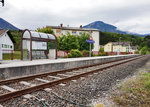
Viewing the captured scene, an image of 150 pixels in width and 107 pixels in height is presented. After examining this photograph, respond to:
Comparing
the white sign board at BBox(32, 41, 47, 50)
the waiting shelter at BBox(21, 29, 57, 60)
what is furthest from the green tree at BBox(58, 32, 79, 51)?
the white sign board at BBox(32, 41, 47, 50)

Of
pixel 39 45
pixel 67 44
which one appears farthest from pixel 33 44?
pixel 67 44

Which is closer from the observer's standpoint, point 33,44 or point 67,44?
point 33,44

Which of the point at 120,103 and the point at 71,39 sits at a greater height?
the point at 71,39

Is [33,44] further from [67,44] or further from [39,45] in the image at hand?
[67,44]

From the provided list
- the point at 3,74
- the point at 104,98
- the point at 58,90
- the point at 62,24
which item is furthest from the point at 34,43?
the point at 62,24

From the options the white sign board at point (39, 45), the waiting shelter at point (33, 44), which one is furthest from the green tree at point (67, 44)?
the white sign board at point (39, 45)

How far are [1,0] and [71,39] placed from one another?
1981cm

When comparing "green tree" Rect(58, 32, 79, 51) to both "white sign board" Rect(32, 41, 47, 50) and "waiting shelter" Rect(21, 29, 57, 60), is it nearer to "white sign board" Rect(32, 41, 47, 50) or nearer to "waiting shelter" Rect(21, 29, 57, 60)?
"waiting shelter" Rect(21, 29, 57, 60)

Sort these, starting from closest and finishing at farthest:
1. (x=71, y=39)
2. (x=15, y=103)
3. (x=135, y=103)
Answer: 1. (x=15, y=103)
2. (x=135, y=103)
3. (x=71, y=39)

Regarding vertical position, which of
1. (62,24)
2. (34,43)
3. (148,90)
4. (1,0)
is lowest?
(148,90)

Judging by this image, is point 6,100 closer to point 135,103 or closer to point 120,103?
point 120,103

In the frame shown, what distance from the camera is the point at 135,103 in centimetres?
368

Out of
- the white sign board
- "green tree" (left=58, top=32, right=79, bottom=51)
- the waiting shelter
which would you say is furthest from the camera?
"green tree" (left=58, top=32, right=79, bottom=51)

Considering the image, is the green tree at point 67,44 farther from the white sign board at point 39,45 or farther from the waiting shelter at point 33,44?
the white sign board at point 39,45
